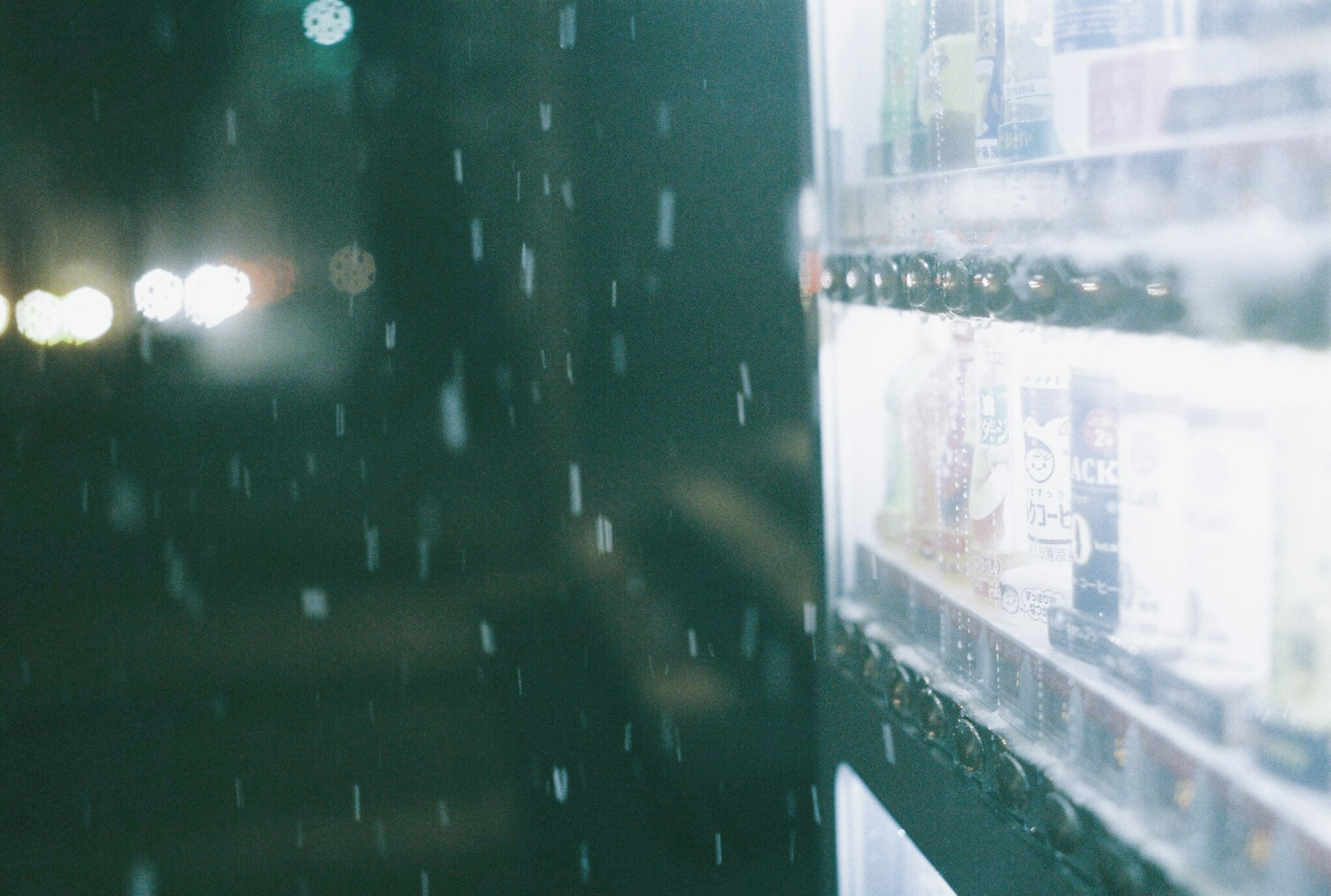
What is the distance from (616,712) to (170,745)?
959mm

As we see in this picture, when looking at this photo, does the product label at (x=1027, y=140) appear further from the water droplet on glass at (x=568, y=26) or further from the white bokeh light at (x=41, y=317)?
the white bokeh light at (x=41, y=317)

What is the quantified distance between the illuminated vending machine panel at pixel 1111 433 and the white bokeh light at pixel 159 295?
4.71 ft

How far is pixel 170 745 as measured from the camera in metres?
2.44

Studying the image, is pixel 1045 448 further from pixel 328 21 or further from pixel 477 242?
pixel 328 21

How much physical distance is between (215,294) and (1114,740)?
75.9 inches

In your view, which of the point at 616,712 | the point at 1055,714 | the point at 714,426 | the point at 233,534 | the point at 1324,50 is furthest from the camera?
the point at 233,534

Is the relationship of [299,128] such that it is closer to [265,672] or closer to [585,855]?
[265,672]

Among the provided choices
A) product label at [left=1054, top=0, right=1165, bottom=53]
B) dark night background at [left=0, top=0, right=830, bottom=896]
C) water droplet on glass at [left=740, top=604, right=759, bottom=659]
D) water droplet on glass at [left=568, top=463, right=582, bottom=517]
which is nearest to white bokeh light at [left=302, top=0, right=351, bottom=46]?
dark night background at [left=0, top=0, right=830, bottom=896]

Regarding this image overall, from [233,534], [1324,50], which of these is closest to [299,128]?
[233,534]

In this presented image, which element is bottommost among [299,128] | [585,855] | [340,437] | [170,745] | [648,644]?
[585,855]

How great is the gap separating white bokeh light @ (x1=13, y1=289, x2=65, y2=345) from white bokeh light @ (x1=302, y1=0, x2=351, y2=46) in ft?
2.44

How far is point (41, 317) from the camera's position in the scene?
235 centimetres

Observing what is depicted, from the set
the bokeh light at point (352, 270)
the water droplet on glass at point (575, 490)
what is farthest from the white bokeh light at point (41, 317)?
the water droplet on glass at point (575, 490)

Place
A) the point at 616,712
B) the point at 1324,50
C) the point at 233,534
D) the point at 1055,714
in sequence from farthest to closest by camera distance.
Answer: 1. the point at 233,534
2. the point at 616,712
3. the point at 1055,714
4. the point at 1324,50
